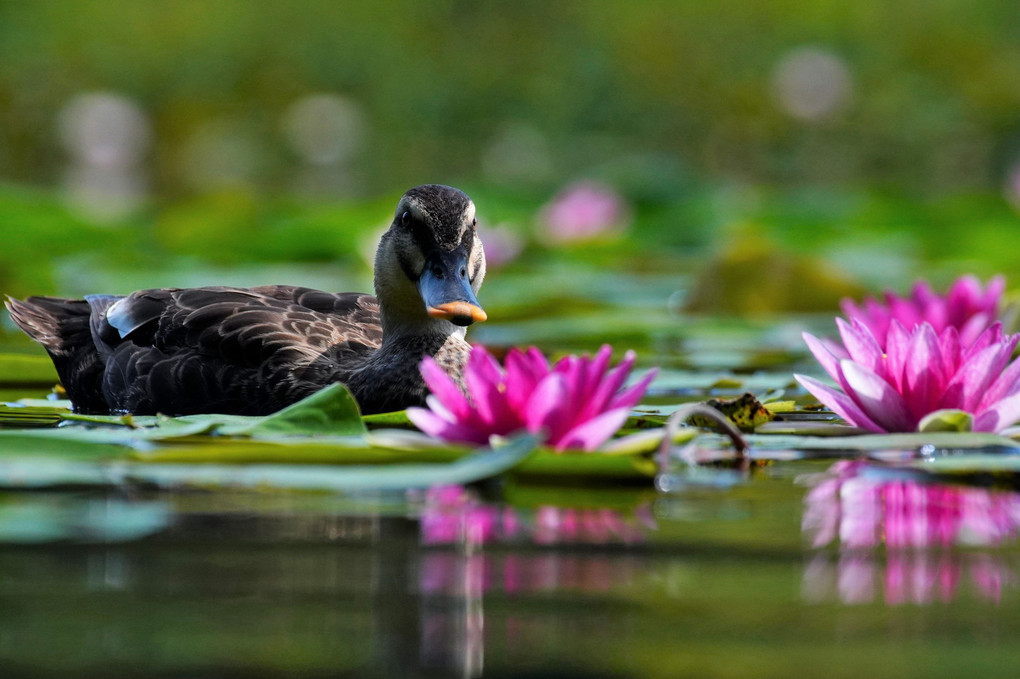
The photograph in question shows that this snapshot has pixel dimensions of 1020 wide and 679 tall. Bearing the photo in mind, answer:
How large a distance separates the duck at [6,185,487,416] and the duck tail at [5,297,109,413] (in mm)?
10

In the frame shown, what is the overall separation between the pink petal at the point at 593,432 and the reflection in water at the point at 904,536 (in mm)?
422

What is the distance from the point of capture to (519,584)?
2.19m

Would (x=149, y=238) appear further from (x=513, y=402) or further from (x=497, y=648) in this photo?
(x=497, y=648)

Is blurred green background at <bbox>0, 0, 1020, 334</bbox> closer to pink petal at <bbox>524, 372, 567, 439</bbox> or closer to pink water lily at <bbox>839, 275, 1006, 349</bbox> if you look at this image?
pink water lily at <bbox>839, 275, 1006, 349</bbox>

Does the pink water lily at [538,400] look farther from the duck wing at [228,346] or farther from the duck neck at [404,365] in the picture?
the duck wing at [228,346]

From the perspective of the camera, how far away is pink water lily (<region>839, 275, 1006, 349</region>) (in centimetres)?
438

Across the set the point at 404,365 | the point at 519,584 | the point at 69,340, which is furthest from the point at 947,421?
the point at 69,340

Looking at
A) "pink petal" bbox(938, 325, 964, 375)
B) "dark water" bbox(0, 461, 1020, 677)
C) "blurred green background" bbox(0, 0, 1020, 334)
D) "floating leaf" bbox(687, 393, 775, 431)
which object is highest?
"blurred green background" bbox(0, 0, 1020, 334)

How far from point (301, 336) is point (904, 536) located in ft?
7.60

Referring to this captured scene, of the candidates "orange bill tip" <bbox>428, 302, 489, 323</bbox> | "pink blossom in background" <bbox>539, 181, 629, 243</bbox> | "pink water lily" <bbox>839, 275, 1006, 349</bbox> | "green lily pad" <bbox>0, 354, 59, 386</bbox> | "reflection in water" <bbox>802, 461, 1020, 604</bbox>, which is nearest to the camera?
"reflection in water" <bbox>802, 461, 1020, 604</bbox>

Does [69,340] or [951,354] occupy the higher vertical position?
[69,340]

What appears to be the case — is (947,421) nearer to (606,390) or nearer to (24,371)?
(606,390)

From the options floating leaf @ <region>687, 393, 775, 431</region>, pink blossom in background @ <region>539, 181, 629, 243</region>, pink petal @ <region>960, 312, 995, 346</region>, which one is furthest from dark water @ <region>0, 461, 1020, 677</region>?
pink blossom in background @ <region>539, 181, 629, 243</region>

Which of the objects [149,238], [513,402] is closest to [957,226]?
[149,238]
